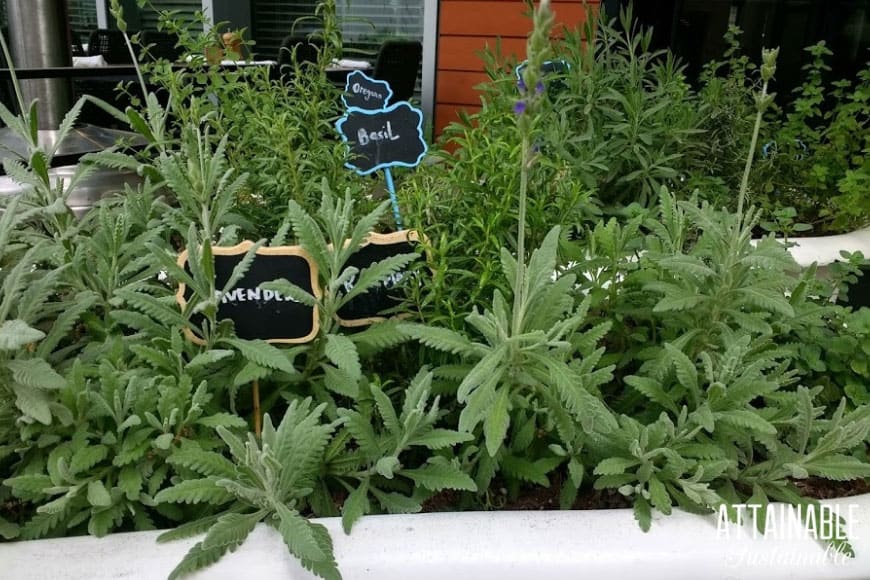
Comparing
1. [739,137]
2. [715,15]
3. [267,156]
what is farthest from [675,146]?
[715,15]

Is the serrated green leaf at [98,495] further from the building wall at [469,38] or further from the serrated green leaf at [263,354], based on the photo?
the building wall at [469,38]

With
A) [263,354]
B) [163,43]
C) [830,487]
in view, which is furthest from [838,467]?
[163,43]

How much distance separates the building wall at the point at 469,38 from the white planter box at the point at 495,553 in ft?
10.3

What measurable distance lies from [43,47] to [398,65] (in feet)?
6.65

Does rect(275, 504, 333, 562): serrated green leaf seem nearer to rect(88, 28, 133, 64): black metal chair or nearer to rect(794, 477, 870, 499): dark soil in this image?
rect(794, 477, 870, 499): dark soil

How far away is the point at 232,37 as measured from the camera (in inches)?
62.5

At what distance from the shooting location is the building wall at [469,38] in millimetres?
3740

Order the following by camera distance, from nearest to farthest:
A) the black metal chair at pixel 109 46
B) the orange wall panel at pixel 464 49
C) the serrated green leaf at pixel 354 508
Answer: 1. the serrated green leaf at pixel 354 508
2. the orange wall panel at pixel 464 49
3. the black metal chair at pixel 109 46

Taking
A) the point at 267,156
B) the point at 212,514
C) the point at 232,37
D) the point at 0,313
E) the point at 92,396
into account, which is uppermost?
the point at 232,37

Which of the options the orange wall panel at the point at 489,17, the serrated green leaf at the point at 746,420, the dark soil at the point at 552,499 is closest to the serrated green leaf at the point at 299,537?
the dark soil at the point at 552,499

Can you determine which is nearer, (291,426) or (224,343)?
(291,426)

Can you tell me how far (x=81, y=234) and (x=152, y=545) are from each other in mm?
686

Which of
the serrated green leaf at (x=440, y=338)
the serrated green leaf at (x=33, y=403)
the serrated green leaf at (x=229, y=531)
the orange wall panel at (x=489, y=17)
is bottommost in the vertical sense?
the serrated green leaf at (x=229, y=531)

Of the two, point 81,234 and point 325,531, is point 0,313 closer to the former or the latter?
Result: point 81,234
